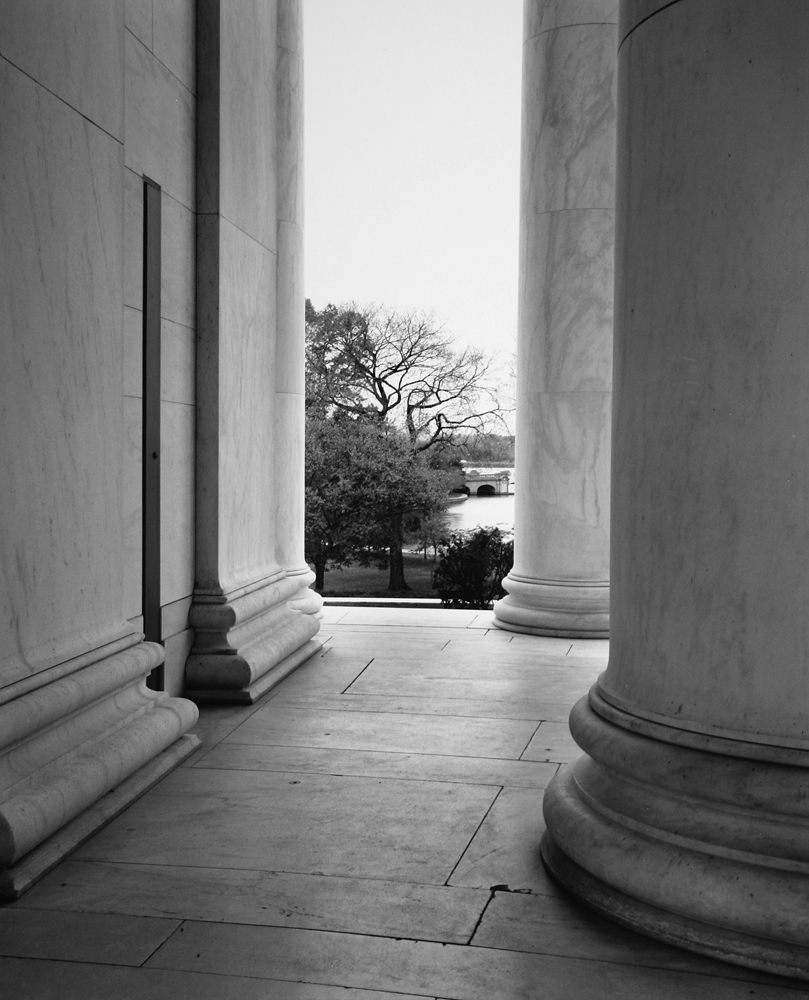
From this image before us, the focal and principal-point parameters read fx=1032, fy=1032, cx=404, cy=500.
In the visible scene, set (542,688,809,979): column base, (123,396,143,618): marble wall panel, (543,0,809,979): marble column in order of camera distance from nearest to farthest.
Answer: (542,688,809,979): column base → (543,0,809,979): marble column → (123,396,143,618): marble wall panel

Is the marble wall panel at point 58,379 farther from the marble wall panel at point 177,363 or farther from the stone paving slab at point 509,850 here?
the stone paving slab at point 509,850

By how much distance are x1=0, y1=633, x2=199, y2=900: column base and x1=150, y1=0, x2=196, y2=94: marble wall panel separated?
101ft

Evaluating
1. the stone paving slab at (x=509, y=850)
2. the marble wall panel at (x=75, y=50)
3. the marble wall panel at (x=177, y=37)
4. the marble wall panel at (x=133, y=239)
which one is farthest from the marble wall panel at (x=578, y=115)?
Result: the stone paving slab at (x=509, y=850)

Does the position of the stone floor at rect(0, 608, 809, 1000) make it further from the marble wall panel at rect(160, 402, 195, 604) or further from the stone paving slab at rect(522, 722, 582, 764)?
the marble wall panel at rect(160, 402, 195, 604)

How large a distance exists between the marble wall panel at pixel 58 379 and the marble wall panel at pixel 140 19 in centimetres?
1138

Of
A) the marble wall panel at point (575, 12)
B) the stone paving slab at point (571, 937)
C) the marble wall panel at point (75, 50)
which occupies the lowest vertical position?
the stone paving slab at point (571, 937)

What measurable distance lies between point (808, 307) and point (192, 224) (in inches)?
1528

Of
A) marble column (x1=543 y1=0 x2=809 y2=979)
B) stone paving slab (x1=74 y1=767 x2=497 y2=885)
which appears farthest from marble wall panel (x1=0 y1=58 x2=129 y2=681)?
marble column (x1=543 y1=0 x2=809 y2=979)

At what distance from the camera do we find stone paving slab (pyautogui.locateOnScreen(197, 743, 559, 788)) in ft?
145

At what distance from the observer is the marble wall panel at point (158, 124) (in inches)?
1970

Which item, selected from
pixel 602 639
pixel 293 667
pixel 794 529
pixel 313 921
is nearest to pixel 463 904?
pixel 313 921

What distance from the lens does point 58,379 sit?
37.8 metres

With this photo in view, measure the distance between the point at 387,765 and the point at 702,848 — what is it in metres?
19.7

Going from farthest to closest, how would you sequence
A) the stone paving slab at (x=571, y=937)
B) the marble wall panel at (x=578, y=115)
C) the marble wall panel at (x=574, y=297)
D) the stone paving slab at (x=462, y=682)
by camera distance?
1. the marble wall panel at (x=574, y=297)
2. the marble wall panel at (x=578, y=115)
3. the stone paving slab at (x=462, y=682)
4. the stone paving slab at (x=571, y=937)
